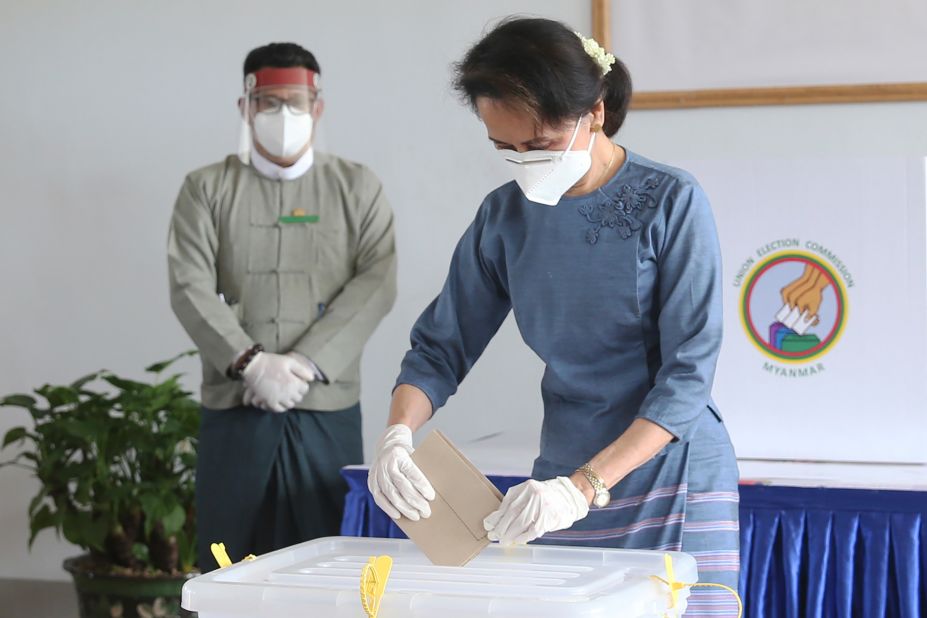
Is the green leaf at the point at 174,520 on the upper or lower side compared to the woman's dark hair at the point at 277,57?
lower

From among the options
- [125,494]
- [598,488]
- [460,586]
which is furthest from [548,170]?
[125,494]

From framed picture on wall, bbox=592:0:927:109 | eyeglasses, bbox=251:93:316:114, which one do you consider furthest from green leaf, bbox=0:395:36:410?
framed picture on wall, bbox=592:0:927:109

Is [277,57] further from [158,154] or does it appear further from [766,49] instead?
[766,49]

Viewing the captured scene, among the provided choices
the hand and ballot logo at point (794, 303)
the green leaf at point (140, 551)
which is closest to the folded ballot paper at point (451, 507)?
the hand and ballot logo at point (794, 303)

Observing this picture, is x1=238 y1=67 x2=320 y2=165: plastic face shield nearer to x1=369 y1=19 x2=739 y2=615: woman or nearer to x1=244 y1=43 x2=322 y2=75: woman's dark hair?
x1=244 y1=43 x2=322 y2=75: woman's dark hair

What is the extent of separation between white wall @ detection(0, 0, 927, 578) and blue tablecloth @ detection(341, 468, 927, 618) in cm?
147

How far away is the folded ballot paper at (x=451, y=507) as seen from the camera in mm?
1155

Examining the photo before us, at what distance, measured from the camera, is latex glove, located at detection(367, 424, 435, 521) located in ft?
3.94

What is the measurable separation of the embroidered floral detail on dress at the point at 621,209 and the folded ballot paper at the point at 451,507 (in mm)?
328

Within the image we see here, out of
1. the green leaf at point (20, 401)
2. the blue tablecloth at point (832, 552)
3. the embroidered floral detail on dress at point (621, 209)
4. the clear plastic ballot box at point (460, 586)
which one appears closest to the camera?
the clear plastic ballot box at point (460, 586)

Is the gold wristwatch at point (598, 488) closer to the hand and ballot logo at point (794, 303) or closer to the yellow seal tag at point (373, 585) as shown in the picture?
the yellow seal tag at point (373, 585)

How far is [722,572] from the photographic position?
1.40m

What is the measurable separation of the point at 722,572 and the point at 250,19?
2670mm

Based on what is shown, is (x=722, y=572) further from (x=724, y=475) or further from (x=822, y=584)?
(x=822, y=584)
